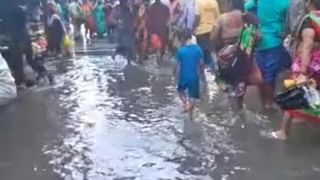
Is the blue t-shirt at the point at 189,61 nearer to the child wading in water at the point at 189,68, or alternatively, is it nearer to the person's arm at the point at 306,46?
the child wading in water at the point at 189,68

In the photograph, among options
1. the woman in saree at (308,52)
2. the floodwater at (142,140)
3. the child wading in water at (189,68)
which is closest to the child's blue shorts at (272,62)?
the floodwater at (142,140)

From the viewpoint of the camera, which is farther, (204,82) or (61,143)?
(204,82)

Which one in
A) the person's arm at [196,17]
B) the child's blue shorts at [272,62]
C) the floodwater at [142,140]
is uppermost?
the person's arm at [196,17]

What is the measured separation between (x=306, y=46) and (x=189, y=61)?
2.31m

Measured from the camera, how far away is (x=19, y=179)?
7562 mm

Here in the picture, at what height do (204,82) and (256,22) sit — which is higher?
(256,22)

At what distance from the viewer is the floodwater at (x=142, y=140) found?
7691 mm

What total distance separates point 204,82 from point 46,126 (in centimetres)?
412

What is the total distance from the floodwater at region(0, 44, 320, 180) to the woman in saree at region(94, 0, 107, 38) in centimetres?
1546

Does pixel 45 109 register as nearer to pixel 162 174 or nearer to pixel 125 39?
pixel 162 174

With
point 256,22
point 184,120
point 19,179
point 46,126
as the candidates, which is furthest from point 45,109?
point 19,179

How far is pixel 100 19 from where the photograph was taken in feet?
95.0

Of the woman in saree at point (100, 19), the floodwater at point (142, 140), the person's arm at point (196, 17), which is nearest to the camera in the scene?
the floodwater at point (142, 140)

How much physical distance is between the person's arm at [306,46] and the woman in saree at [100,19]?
20659 millimetres
